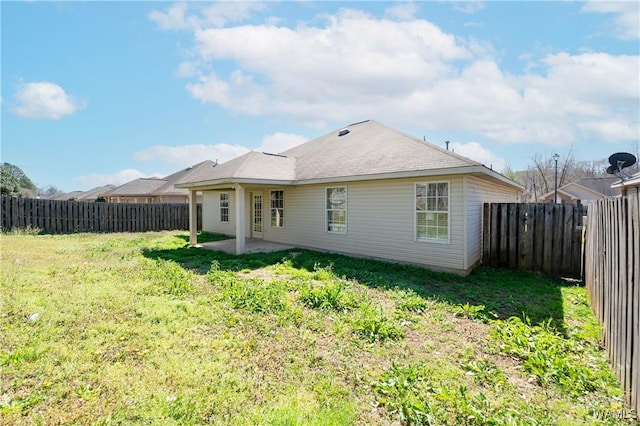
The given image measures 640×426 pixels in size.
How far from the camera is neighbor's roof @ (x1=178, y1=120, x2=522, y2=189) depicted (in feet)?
26.9

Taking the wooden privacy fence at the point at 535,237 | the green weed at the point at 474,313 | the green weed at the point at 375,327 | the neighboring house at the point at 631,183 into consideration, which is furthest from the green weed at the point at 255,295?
the neighboring house at the point at 631,183

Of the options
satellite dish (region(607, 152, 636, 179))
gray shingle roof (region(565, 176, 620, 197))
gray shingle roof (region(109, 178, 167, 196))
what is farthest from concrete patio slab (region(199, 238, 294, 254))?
gray shingle roof (region(565, 176, 620, 197))

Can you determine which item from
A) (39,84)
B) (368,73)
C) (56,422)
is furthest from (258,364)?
(39,84)

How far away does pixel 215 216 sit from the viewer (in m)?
17.0

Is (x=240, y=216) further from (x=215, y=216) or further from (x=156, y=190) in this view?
(x=156, y=190)

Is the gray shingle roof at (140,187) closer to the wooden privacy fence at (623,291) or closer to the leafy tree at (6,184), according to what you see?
the leafy tree at (6,184)

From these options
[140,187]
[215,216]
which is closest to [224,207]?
[215,216]

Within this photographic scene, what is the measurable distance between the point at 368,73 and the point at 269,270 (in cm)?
883

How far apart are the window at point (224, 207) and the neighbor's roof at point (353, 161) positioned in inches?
117

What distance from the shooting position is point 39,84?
11750 mm

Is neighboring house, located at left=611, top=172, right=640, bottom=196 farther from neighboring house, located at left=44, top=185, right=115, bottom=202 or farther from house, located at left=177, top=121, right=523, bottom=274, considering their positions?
neighboring house, located at left=44, top=185, right=115, bottom=202

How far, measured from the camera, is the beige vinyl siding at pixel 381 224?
26.2 ft

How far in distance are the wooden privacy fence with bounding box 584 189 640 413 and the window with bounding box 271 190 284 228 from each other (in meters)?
9.96

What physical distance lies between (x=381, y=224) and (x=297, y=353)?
6050mm
